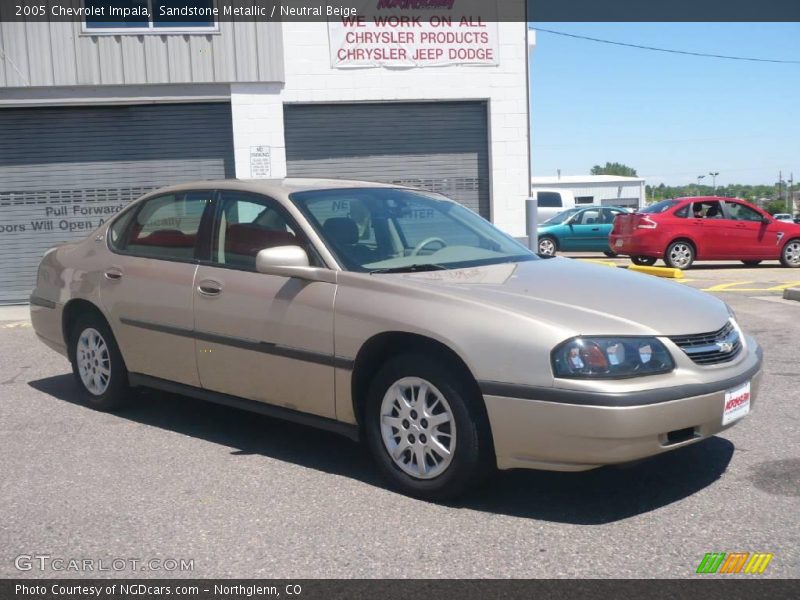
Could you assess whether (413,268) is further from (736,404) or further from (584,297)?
(736,404)

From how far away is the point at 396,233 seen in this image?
16.8 ft

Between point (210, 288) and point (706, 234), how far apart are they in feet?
45.3

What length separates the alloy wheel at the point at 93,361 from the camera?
6031mm

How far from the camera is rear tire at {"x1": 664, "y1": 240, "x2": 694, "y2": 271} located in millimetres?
16953

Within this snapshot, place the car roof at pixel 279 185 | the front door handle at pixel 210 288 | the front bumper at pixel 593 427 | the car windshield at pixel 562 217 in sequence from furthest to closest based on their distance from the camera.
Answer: the car windshield at pixel 562 217 → the car roof at pixel 279 185 → the front door handle at pixel 210 288 → the front bumper at pixel 593 427

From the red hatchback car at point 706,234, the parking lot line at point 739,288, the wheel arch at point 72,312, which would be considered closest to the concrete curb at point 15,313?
the wheel arch at point 72,312

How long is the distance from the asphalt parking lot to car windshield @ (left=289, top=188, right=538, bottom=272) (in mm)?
1150

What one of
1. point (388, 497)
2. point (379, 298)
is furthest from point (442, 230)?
point (388, 497)

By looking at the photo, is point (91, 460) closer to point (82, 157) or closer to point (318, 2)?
point (82, 157)

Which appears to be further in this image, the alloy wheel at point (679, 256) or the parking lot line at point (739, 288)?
the alloy wheel at point (679, 256)

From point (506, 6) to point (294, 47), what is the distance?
136 inches

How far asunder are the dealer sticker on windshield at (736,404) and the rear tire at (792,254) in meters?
A: 14.4

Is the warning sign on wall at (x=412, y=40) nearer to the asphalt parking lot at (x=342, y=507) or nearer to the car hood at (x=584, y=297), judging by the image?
the asphalt parking lot at (x=342, y=507)

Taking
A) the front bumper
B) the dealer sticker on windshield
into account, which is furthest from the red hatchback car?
the front bumper
